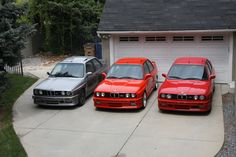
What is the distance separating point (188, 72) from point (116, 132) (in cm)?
417

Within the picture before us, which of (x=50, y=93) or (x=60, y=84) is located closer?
(x=50, y=93)

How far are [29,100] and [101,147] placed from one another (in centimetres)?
611

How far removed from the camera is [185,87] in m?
12.8

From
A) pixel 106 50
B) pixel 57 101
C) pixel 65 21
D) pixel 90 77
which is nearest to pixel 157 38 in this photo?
pixel 106 50

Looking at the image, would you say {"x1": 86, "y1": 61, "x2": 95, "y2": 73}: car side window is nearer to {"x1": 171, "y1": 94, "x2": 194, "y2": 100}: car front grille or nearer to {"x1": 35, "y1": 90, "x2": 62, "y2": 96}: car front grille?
{"x1": 35, "y1": 90, "x2": 62, "y2": 96}: car front grille

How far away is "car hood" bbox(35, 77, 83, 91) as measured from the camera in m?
13.7

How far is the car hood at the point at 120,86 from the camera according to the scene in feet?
42.7

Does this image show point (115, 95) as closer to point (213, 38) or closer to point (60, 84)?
point (60, 84)

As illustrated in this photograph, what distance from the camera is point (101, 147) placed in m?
9.91

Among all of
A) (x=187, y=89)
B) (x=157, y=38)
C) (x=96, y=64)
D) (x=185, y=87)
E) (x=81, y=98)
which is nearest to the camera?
(x=187, y=89)

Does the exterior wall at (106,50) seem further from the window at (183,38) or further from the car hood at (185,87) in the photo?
the car hood at (185,87)

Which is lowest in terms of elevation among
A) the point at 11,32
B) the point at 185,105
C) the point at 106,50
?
the point at 185,105

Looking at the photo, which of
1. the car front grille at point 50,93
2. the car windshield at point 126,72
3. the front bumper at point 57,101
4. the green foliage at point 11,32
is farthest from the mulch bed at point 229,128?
the green foliage at point 11,32

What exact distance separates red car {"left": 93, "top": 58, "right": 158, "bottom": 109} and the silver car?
2.85 ft
